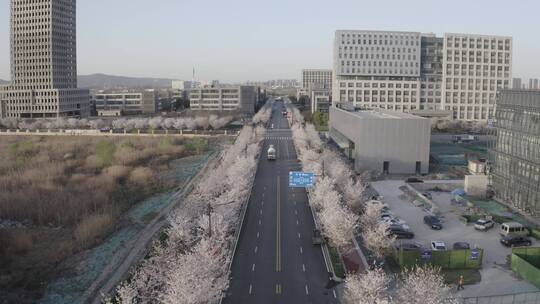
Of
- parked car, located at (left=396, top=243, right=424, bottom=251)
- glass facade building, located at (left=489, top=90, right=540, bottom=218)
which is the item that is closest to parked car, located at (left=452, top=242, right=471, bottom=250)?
parked car, located at (left=396, top=243, right=424, bottom=251)

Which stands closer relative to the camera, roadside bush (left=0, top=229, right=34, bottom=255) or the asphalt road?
the asphalt road

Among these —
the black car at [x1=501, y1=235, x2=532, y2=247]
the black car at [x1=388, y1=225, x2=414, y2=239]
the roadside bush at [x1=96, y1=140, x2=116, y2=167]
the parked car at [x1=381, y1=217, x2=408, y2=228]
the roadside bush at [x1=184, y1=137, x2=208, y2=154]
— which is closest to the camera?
the black car at [x1=501, y1=235, x2=532, y2=247]

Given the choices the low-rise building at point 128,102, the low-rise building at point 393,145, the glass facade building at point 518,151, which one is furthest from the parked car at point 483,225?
the low-rise building at point 128,102

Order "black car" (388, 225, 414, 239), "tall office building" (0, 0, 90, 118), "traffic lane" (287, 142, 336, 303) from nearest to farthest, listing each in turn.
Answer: "traffic lane" (287, 142, 336, 303) < "black car" (388, 225, 414, 239) < "tall office building" (0, 0, 90, 118)

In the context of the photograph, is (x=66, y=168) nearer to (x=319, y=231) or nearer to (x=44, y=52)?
(x=319, y=231)

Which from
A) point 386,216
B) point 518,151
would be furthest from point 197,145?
point 518,151

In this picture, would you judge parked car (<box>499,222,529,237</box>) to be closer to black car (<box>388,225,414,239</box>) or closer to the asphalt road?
black car (<box>388,225,414,239</box>)
